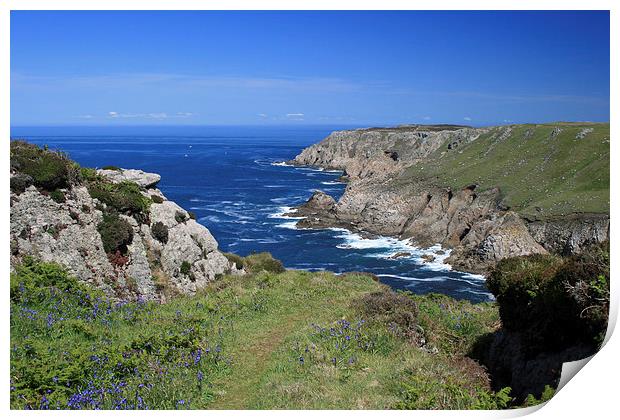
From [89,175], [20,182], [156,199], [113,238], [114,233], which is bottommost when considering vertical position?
[113,238]

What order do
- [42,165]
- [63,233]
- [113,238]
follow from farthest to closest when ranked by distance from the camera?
[113,238], [42,165], [63,233]

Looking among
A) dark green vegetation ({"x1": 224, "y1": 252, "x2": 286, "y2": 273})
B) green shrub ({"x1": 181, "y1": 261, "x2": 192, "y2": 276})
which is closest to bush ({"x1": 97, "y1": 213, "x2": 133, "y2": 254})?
green shrub ({"x1": 181, "y1": 261, "x2": 192, "y2": 276})

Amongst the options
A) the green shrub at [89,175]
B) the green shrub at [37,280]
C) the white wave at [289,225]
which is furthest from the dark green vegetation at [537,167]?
the green shrub at [37,280]

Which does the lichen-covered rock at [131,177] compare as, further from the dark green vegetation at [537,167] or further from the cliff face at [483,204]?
the dark green vegetation at [537,167]

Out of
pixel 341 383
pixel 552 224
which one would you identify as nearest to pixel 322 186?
pixel 552 224

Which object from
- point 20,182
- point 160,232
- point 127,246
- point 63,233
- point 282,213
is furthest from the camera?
point 282,213

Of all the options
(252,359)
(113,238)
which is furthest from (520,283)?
(113,238)

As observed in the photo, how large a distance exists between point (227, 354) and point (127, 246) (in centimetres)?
1035

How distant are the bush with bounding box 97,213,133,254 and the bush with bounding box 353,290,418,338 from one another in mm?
9819

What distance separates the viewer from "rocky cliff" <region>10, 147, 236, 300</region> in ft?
57.5

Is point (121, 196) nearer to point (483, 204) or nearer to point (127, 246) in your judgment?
point (127, 246)

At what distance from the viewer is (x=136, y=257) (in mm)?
20938

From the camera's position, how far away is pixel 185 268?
23.0 m

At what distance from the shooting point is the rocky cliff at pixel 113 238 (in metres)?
17.5
